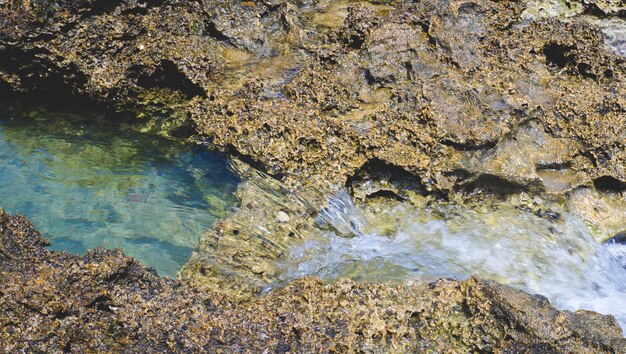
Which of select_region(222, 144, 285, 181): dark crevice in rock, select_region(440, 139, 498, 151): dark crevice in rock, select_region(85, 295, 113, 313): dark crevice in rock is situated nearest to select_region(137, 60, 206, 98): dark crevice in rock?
select_region(222, 144, 285, 181): dark crevice in rock

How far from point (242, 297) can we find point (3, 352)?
1.17m

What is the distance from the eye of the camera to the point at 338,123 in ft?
13.0

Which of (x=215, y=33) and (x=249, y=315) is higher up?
(x=215, y=33)

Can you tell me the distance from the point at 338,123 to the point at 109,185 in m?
1.47

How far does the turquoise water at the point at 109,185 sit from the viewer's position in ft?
12.5

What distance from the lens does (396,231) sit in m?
3.88

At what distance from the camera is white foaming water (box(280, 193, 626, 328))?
3.61 meters

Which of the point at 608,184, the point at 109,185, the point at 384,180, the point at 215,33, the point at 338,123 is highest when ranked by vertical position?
the point at 215,33

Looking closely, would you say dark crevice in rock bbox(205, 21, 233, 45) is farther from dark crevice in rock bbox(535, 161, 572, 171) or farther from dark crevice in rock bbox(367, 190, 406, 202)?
dark crevice in rock bbox(535, 161, 572, 171)

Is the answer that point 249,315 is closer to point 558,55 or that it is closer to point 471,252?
point 471,252

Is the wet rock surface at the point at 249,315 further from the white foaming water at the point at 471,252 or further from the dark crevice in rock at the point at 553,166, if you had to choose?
the dark crevice in rock at the point at 553,166

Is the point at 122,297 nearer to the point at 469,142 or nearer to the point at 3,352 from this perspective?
the point at 3,352

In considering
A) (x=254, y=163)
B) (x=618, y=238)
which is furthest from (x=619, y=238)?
(x=254, y=163)

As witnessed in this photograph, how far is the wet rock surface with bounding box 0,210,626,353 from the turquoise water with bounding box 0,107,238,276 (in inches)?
34.6
